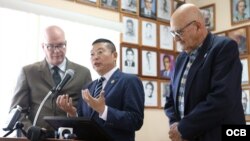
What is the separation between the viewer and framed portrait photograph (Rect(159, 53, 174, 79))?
4.33 metres

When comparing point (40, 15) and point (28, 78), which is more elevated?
point (40, 15)

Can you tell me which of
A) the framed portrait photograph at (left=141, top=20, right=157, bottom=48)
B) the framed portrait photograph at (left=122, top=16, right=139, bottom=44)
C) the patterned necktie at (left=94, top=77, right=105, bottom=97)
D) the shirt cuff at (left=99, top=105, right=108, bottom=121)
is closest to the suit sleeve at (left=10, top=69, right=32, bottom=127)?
the patterned necktie at (left=94, top=77, right=105, bottom=97)

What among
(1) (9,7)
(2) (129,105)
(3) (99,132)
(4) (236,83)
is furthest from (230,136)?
(1) (9,7)

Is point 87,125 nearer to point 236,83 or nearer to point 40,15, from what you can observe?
point 236,83

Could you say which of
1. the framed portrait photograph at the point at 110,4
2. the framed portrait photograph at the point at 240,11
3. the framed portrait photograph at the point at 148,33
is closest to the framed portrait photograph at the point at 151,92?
the framed portrait photograph at the point at 148,33

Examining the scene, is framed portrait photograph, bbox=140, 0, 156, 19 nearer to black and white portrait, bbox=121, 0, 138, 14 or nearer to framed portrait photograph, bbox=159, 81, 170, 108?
black and white portrait, bbox=121, 0, 138, 14

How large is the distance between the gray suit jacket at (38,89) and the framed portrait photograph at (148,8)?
180 centimetres

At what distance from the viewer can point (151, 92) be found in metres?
4.17

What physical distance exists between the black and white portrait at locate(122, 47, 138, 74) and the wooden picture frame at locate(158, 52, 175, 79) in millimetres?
410

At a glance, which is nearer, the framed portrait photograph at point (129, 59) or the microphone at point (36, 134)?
the microphone at point (36, 134)

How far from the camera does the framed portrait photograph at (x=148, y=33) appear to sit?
419cm

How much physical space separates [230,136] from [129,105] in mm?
769

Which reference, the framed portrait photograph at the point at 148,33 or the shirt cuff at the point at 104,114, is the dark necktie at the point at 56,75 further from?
the framed portrait photograph at the point at 148,33

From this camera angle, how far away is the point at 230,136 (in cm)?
159
